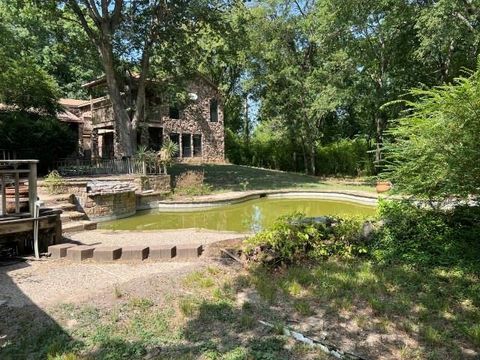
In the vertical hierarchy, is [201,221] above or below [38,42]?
below

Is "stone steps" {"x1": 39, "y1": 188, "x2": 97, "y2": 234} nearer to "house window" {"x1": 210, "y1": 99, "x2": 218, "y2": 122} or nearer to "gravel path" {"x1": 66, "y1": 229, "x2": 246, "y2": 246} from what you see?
"gravel path" {"x1": 66, "y1": 229, "x2": 246, "y2": 246}

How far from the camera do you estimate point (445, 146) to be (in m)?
4.48

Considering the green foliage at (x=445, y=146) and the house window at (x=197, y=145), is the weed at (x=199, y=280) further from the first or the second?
the house window at (x=197, y=145)

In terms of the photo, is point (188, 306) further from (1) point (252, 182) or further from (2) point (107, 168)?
(1) point (252, 182)

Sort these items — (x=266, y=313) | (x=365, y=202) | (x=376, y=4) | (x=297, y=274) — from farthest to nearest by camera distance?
(x=376, y=4) → (x=365, y=202) → (x=297, y=274) → (x=266, y=313)

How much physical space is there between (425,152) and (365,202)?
8.71 m

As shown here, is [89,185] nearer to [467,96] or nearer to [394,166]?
[394,166]

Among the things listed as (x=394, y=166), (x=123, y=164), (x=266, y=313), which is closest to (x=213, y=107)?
(x=123, y=164)

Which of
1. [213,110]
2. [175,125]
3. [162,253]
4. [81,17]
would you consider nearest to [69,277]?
[162,253]

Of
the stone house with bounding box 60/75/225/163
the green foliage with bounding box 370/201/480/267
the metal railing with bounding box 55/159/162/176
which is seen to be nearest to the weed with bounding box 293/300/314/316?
the green foliage with bounding box 370/201/480/267

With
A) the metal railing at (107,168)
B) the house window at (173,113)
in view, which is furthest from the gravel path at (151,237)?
the house window at (173,113)

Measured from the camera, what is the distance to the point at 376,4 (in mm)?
16156

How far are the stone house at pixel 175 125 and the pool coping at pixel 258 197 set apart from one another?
33.8 feet

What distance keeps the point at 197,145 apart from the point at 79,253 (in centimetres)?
2117
